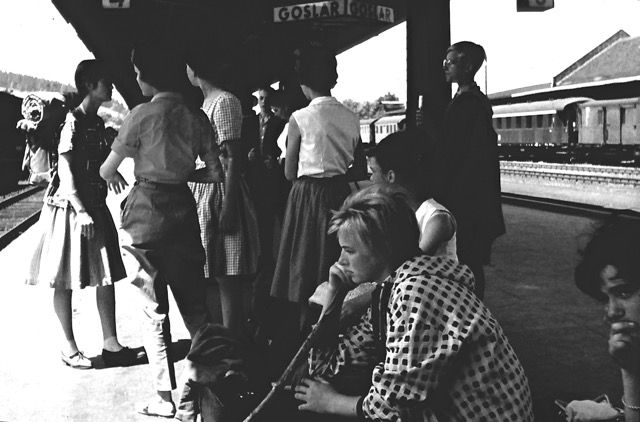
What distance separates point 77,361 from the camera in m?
4.74

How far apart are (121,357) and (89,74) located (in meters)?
1.69

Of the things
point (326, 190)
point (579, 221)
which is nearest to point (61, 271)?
point (326, 190)

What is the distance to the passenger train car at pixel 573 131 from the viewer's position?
29688mm

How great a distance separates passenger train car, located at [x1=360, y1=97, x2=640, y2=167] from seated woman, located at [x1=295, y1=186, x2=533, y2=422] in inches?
982

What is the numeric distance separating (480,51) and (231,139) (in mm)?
1646

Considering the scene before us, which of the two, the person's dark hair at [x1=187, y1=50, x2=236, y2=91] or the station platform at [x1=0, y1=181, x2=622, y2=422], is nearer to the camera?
the station platform at [x1=0, y1=181, x2=622, y2=422]

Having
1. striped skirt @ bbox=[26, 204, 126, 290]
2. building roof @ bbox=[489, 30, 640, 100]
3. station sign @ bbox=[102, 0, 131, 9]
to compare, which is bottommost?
striped skirt @ bbox=[26, 204, 126, 290]

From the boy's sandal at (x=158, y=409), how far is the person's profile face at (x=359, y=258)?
2.03 m

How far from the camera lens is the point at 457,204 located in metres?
4.93

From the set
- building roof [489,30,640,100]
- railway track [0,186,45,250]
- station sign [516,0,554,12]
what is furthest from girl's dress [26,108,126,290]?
building roof [489,30,640,100]

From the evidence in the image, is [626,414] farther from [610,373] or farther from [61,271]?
[61,271]

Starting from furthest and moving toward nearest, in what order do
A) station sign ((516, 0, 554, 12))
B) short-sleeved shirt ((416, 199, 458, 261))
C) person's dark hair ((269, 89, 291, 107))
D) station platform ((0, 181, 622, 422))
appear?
station sign ((516, 0, 554, 12)) < person's dark hair ((269, 89, 291, 107)) < station platform ((0, 181, 622, 422)) < short-sleeved shirt ((416, 199, 458, 261))

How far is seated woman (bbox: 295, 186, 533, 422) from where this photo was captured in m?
1.99

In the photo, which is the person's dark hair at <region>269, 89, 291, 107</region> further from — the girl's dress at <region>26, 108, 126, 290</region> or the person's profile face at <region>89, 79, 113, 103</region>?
the person's profile face at <region>89, 79, 113, 103</region>
